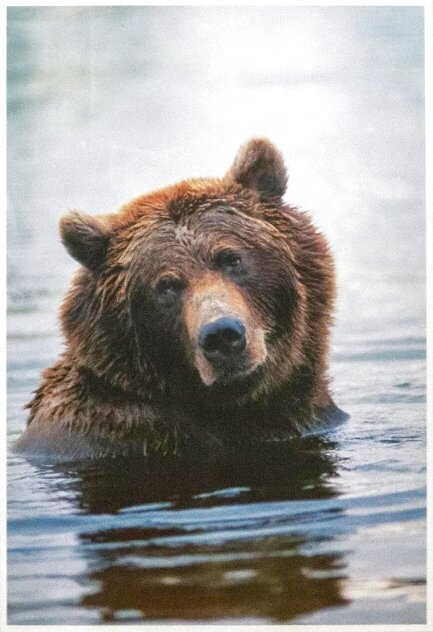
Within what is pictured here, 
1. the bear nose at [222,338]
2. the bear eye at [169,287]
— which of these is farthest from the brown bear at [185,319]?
the bear nose at [222,338]

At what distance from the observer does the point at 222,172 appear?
8898 mm

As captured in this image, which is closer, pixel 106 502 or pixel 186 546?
pixel 186 546

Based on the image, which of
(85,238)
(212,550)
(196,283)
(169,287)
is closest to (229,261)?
(196,283)

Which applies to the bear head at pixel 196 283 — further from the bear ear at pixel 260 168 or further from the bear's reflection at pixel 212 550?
the bear's reflection at pixel 212 550

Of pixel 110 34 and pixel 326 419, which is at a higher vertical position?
pixel 110 34

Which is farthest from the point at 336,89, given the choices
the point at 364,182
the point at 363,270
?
the point at 363,270

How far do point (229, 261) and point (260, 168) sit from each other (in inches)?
29.9

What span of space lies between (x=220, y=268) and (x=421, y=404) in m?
1.70

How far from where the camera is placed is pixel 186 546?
7098 millimetres

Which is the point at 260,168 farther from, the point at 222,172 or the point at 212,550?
the point at 212,550

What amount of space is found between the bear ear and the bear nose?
1.30 metres

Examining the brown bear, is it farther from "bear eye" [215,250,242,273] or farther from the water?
the water

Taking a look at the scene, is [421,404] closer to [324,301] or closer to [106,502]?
[324,301]

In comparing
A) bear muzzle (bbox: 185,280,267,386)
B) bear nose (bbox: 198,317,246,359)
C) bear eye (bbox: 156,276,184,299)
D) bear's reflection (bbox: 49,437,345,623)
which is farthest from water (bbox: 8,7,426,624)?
bear eye (bbox: 156,276,184,299)
